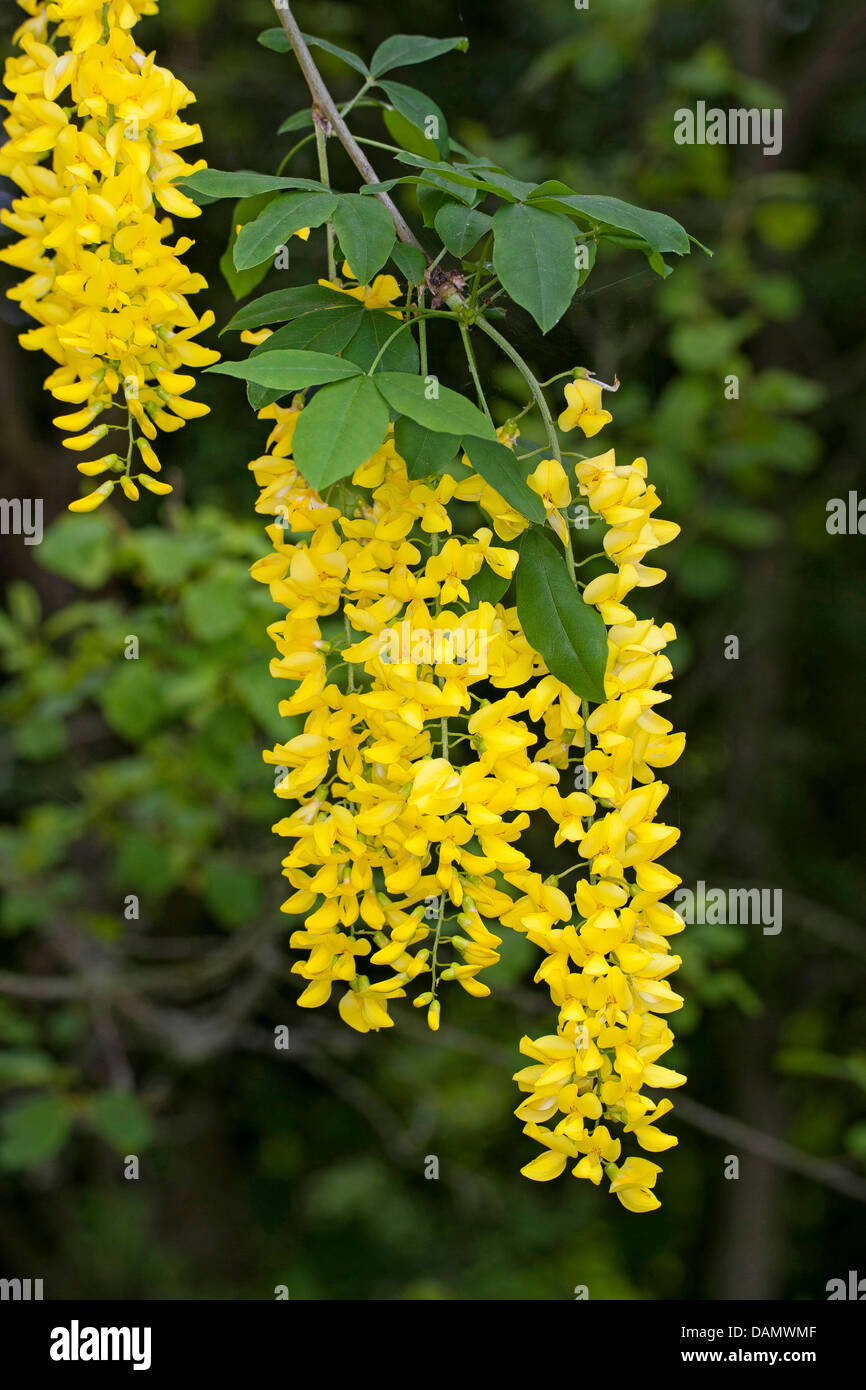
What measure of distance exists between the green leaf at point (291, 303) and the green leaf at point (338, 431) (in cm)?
10

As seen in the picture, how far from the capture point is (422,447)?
57 cm

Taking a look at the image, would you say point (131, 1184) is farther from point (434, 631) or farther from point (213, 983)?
point (434, 631)

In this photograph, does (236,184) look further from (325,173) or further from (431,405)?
(431,405)

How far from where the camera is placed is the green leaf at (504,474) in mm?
566

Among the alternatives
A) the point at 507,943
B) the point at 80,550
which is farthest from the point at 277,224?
the point at 507,943

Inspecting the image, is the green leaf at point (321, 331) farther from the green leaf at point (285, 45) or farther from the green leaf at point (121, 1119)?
the green leaf at point (121, 1119)

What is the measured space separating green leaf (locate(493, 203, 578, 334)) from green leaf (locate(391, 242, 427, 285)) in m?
0.07

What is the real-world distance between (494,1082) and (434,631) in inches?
66.8

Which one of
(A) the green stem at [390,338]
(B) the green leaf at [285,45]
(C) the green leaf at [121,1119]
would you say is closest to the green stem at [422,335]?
(A) the green stem at [390,338]

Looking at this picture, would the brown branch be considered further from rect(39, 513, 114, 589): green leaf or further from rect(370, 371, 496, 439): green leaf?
rect(39, 513, 114, 589): green leaf

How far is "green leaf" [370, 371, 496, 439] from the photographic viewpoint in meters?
0.52

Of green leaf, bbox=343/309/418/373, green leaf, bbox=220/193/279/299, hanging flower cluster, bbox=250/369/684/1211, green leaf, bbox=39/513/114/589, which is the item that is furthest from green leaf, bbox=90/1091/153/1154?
green leaf, bbox=343/309/418/373

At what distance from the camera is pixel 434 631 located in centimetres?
56
